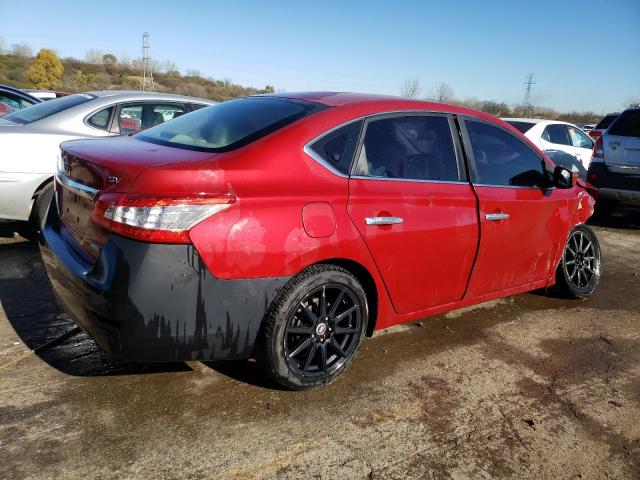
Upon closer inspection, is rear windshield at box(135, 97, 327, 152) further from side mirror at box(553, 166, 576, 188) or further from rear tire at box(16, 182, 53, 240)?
side mirror at box(553, 166, 576, 188)

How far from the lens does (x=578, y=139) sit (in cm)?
1109

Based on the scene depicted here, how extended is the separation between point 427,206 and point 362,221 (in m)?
0.54

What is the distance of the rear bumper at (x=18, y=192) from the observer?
480 cm

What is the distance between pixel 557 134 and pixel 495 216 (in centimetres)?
809

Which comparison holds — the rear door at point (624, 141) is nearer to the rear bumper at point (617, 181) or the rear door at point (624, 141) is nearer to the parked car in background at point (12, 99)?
the rear bumper at point (617, 181)

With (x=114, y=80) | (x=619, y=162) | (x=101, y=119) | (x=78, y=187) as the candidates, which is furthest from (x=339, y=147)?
(x=114, y=80)

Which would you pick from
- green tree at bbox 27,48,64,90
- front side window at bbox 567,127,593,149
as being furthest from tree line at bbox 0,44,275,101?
front side window at bbox 567,127,593,149

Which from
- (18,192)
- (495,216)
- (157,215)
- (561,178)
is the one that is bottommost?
(18,192)

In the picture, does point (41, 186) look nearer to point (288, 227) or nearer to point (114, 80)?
point (288, 227)

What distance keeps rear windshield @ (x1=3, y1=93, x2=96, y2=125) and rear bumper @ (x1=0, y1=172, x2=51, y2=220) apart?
2.36ft

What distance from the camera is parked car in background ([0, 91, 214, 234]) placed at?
15.9ft

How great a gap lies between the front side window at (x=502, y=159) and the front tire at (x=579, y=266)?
2.82 ft

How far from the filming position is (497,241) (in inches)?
144

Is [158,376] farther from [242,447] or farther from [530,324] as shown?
[530,324]
